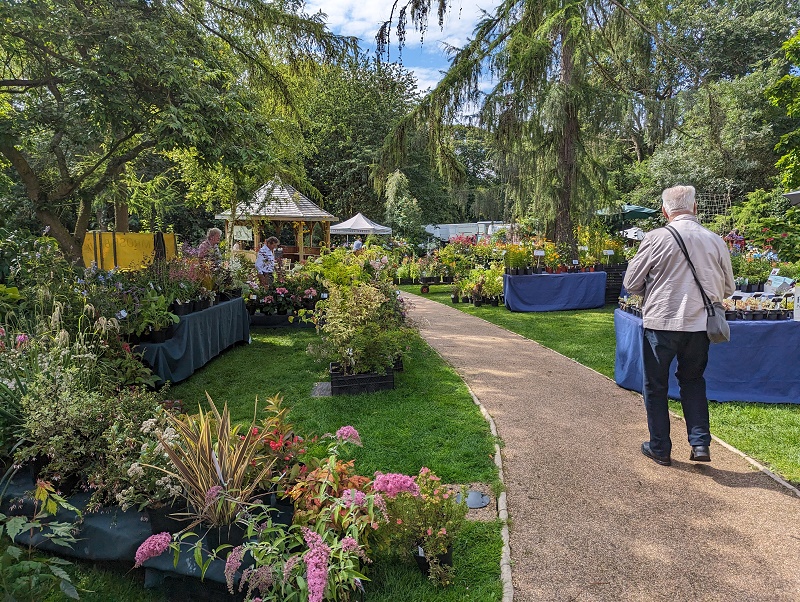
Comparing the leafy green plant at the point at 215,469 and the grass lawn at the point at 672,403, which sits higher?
the leafy green plant at the point at 215,469

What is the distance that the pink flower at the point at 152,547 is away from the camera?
2.07 m

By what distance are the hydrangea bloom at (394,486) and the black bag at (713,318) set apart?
7.41 feet

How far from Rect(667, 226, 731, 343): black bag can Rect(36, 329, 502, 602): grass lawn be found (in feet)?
5.51

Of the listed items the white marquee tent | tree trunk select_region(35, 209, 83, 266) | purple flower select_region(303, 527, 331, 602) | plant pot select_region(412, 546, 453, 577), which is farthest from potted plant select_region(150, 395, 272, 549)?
the white marquee tent

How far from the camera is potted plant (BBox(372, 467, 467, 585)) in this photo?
2291 millimetres

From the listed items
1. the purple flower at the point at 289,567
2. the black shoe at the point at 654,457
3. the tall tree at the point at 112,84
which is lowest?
the black shoe at the point at 654,457

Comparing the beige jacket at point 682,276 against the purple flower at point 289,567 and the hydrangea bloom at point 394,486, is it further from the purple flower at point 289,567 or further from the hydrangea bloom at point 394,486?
the purple flower at point 289,567

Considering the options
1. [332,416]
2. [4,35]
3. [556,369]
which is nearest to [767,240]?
[556,369]

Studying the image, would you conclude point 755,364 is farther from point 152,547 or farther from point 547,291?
point 547,291

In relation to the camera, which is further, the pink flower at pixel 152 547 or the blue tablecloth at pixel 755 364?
the blue tablecloth at pixel 755 364

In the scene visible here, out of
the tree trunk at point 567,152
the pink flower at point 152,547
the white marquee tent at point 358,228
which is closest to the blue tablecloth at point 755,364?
the pink flower at point 152,547

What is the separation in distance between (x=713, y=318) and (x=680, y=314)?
0.68ft

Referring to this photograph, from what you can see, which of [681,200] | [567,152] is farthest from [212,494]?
[567,152]

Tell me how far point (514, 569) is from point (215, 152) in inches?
183
